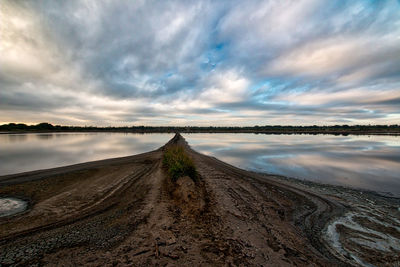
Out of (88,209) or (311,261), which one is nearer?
(311,261)

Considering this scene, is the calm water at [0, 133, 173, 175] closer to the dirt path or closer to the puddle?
the dirt path

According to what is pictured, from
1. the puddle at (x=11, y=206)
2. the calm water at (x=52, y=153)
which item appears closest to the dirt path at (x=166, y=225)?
the puddle at (x=11, y=206)

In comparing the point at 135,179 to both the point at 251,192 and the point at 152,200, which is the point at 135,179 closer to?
the point at 152,200

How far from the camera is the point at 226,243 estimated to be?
411 cm

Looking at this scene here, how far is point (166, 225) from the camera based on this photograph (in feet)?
16.3

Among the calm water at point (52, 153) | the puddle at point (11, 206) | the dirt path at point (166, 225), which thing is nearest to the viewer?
the dirt path at point (166, 225)

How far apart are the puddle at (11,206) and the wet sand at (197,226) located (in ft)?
1.13

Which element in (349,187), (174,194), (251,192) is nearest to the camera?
(174,194)

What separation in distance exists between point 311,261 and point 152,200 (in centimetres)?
540

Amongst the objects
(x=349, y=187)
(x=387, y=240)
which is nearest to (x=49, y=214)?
(x=387, y=240)

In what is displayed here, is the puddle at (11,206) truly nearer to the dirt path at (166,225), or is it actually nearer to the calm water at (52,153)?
the dirt path at (166,225)

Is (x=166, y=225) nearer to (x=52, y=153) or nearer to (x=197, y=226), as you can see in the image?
(x=197, y=226)

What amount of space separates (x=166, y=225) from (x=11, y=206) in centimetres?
640

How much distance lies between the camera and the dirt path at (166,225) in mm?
3639
